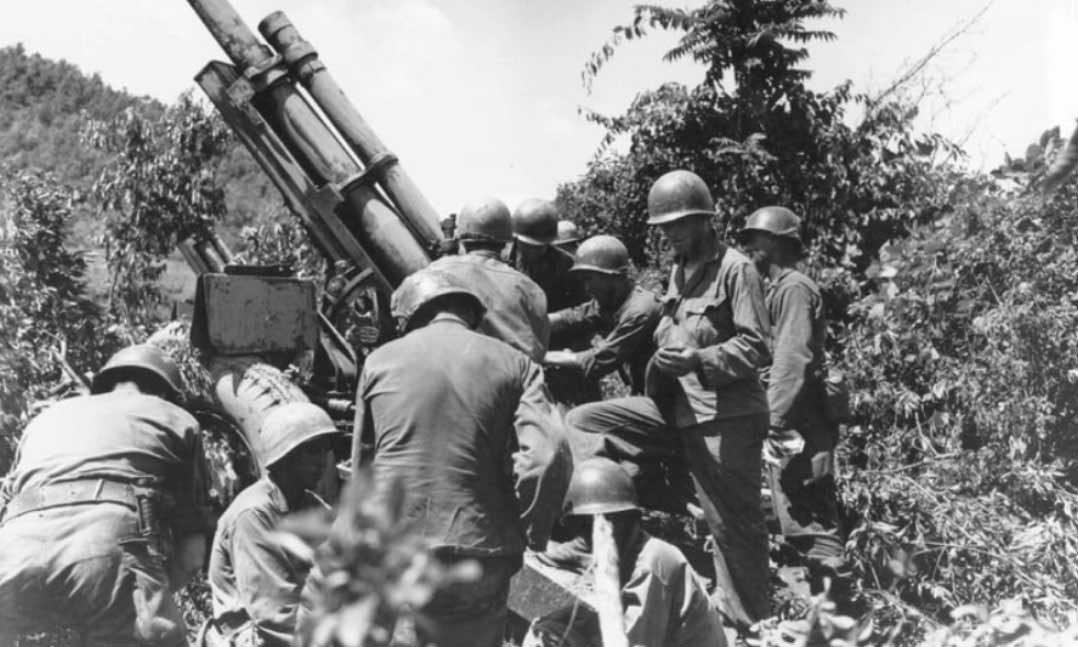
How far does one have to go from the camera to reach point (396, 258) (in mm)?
6758

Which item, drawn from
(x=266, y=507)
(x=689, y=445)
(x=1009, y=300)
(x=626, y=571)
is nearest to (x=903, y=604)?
(x=689, y=445)

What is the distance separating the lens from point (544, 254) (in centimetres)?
620

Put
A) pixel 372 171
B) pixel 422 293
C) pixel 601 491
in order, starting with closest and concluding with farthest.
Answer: pixel 422 293 < pixel 601 491 < pixel 372 171

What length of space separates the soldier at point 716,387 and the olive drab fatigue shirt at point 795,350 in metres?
0.41

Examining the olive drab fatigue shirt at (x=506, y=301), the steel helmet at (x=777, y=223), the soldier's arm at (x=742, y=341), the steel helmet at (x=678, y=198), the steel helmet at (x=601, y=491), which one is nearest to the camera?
the steel helmet at (x=601, y=491)

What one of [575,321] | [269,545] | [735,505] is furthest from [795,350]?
[269,545]

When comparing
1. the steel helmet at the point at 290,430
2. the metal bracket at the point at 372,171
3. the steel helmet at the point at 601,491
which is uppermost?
the metal bracket at the point at 372,171

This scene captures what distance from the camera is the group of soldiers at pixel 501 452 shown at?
3.42 meters

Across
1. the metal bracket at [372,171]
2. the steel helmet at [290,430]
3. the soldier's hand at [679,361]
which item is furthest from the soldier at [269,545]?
the metal bracket at [372,171]

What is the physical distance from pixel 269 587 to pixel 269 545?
14cm

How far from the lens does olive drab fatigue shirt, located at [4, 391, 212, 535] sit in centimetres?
436

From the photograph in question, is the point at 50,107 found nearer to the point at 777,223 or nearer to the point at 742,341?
the point at 777,223

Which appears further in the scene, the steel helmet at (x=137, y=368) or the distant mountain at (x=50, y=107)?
the distant mountain at (x=50, y=107)

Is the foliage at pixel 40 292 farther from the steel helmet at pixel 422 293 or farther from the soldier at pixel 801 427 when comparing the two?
the soldier at pixel 801 427
